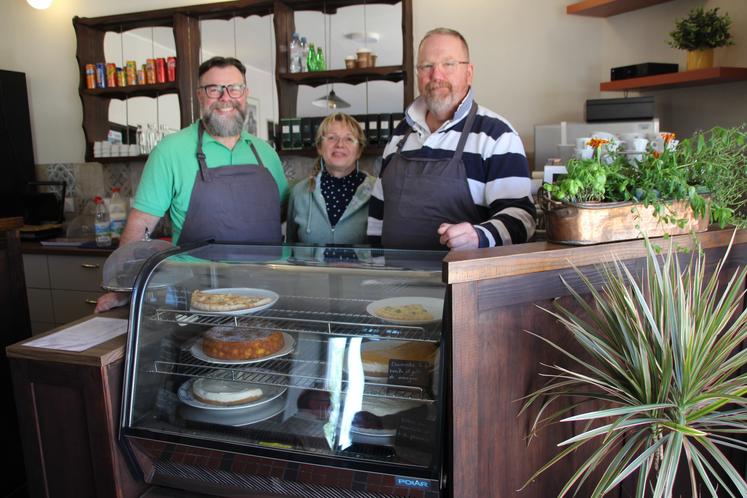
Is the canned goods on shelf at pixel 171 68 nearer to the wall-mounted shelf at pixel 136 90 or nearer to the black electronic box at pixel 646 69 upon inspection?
the wall-mounted shelf at pixel 136 90

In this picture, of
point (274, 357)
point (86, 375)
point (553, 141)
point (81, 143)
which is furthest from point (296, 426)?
point (81, 143)

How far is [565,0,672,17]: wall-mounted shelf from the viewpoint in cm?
311

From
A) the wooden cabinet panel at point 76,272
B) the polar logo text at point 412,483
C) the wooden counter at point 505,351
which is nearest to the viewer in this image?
the wooden counter at point 505,351

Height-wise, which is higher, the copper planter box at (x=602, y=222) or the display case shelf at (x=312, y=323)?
the copper planter box at (x=602, y=222)

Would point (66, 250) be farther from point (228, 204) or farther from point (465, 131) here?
point (465, 131)

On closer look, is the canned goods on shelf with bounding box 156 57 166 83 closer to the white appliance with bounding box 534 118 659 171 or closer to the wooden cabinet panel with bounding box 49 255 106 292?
the wooden cabinet panel with bounding box 49 255 106 292

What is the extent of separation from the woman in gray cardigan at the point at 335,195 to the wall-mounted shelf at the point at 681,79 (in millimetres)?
1493

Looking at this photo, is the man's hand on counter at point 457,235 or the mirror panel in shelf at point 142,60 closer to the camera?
the man's hand on counter at point 457,235

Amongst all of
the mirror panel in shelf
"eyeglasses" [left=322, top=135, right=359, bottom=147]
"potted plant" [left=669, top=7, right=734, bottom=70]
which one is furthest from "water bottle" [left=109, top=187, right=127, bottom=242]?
"potted plant" [left=669, top=7, right=734, bottom=70]

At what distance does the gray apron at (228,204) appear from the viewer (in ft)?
7.51

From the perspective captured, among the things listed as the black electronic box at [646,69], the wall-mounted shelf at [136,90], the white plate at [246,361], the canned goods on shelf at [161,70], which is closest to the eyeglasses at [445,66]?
the white plate at [246,361]

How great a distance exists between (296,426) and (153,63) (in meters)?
3.57

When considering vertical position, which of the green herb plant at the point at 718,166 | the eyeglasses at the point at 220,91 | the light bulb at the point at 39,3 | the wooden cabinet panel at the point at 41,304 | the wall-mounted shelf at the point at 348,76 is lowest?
the wooden cabinet panel at the point at 41,304

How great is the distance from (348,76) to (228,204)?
1759 mm
